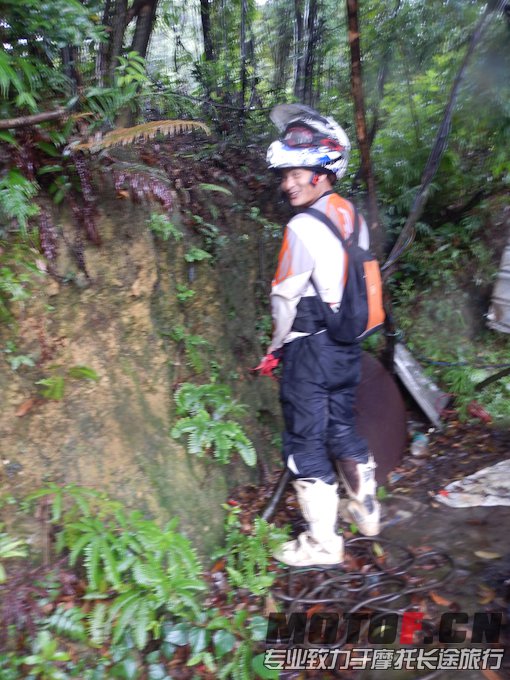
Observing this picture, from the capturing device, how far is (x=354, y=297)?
10.6 feet

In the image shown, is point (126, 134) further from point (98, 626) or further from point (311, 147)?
point (98, 626)

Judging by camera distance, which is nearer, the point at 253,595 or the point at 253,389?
the point at 253,595

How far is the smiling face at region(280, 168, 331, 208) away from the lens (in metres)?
3.28

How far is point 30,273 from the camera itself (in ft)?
10.9

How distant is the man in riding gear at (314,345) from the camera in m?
3.14

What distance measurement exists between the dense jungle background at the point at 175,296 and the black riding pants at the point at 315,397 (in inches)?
17.5

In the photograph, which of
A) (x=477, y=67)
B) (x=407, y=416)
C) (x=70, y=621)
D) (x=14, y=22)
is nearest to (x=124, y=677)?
(x=70, y=621)

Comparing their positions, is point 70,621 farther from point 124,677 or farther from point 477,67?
point 477,67

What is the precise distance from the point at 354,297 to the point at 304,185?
805 millimetres

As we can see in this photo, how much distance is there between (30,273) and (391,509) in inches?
125

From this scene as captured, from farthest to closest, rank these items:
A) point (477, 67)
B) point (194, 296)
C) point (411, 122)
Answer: point (411, 122) < point (477, 67) < point (194, 296)

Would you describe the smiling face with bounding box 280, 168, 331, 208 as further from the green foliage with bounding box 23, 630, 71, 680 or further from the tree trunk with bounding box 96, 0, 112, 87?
the green foliage with bounding box 23, 630, 71, 680

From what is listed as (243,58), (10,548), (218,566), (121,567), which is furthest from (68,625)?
(243,58)

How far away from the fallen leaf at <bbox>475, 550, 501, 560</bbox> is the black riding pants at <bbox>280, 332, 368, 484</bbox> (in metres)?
1.05
